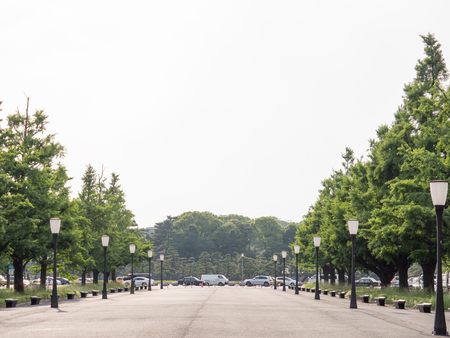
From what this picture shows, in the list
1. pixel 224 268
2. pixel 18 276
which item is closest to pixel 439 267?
pixel 18 276

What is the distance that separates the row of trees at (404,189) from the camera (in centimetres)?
2603

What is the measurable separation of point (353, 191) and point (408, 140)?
586cm

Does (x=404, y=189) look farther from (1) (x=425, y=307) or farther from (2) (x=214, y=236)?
(2) (x=214, y=236)

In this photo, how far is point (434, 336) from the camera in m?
12.5

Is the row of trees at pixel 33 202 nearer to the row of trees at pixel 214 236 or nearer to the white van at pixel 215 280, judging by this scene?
the white van at pixel 215 280

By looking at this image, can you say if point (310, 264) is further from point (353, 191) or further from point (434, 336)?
point (434, 336)

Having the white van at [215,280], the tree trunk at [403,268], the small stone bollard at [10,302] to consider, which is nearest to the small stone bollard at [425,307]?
the tree trunk at [403,268]

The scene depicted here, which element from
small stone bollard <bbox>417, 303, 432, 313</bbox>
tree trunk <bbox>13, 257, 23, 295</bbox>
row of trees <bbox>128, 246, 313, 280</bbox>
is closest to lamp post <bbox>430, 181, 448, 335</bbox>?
small stone bollard <bbox>417, 303, 432, 313</bbox>

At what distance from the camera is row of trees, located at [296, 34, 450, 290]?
2603 centimetres

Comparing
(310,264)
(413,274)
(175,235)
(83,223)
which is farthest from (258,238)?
(83,223)

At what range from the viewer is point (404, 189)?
27.7 metres

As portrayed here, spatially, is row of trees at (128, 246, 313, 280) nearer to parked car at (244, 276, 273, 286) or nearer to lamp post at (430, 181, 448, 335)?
parked car at (244, 276, 273, 286)

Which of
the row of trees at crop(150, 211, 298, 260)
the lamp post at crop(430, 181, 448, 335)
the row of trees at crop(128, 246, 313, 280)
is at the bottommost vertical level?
the row of trees at crop(128, 246, 313, 280)

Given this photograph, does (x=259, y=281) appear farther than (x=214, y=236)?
No
